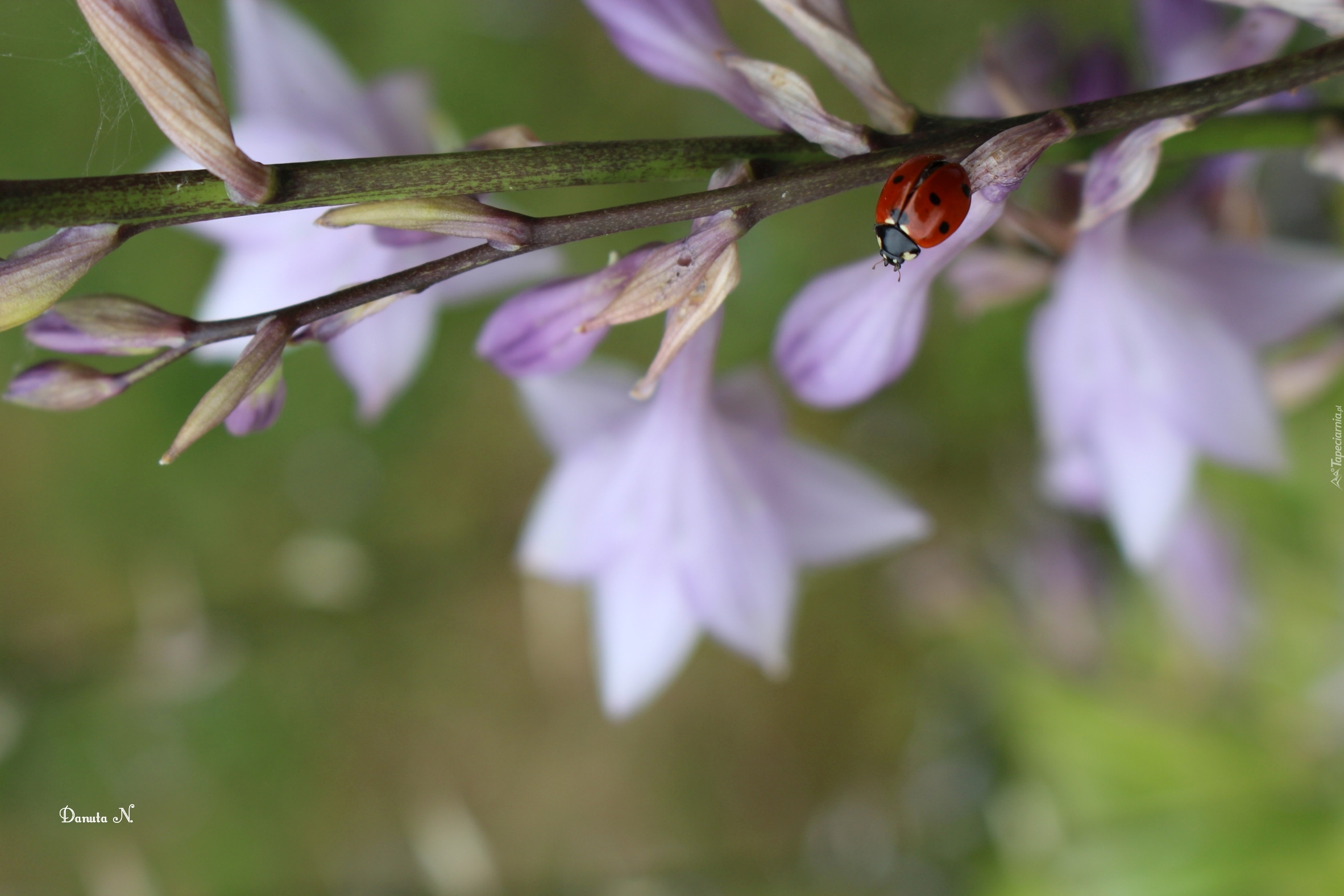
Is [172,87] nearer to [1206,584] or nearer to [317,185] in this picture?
[317,185]

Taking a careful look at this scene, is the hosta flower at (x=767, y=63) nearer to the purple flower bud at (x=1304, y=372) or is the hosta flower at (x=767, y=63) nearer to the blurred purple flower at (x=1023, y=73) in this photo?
the blurred purple flower at (x=1023, y=73)

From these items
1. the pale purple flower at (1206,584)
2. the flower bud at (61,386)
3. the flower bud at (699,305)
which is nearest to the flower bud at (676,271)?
the flower bud at (699,305)

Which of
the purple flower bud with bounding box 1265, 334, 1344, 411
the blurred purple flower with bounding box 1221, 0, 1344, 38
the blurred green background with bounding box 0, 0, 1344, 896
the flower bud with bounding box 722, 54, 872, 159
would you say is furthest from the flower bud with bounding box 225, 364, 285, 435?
the blurred green background with bounding box 0, 0, 1344, 896

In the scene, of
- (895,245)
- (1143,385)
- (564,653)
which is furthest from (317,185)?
(564,653)

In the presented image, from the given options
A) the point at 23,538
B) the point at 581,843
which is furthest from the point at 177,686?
the point at 581,843

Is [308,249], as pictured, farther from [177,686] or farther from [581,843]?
[581,843]

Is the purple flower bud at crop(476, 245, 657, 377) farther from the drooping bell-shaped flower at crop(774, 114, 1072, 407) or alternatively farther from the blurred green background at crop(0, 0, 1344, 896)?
the blurred green background at crop(0, 0, 1344, 896)
